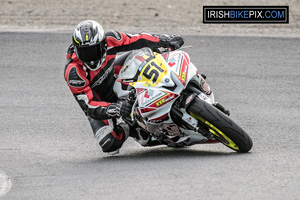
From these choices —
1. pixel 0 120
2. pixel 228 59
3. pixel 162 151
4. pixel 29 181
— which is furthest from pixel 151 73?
pixel 228 59

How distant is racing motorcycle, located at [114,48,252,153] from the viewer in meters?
6.37

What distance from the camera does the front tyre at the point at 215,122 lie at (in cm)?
631

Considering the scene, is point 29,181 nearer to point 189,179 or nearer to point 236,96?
point 189,179

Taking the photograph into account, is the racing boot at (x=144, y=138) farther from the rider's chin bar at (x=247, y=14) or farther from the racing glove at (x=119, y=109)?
the rider's chin bar at (x=247, y=14)

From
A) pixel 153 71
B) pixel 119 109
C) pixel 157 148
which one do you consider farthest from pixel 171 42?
pixel 157 148

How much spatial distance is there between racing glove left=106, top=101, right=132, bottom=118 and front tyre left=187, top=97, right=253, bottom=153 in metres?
0.65

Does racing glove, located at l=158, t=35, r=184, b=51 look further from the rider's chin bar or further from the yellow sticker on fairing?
the rider's chin bar

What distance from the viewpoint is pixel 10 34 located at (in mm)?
13680

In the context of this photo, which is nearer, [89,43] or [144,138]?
[89,43]

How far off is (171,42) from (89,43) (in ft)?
3.49

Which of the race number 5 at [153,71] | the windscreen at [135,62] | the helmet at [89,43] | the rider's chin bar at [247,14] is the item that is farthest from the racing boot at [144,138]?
the rider's chin bar at [247,14]

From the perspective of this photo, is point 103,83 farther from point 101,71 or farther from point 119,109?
point 119,109

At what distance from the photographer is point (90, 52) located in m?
6.67

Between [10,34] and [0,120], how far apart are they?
4.99 metres
